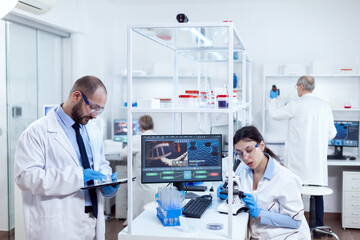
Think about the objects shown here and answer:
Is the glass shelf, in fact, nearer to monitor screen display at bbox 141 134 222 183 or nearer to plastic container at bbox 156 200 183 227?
monitor screen display at bbox 141 134 222 183

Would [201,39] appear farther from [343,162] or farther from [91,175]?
[343,162]

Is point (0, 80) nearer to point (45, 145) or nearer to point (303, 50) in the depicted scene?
point (45, 145)

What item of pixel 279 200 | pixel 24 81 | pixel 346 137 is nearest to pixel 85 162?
pixel 279 200

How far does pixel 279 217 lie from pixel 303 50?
3305mm

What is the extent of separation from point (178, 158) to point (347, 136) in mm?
2959

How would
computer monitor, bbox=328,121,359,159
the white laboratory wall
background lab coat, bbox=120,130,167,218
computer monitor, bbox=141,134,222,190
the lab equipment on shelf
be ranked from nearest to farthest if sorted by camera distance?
the lab equipment on shelf
computer monitor, bbox=141,134,222,190
the white laboratory wall
background lab coat, bbox=120,130,167,218
computer monitor, bbox=328,121,359,159

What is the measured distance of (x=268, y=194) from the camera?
2.20m

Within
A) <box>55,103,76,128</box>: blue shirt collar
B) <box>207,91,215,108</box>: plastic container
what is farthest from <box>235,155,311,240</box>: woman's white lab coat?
<box>55,103,76,128</box>: blue shirt collar

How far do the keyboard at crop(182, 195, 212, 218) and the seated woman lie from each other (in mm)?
243

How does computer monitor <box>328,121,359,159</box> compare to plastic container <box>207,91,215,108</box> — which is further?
computer monitor <box>328,121,359,159</box>

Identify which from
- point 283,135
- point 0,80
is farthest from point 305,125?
point 0,80

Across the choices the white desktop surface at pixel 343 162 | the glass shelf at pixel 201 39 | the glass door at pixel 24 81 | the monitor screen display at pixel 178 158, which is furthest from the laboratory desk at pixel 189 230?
the white desktop surface at pixel 343 162

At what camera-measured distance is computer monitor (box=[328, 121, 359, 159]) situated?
15.0ft

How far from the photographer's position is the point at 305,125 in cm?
419
